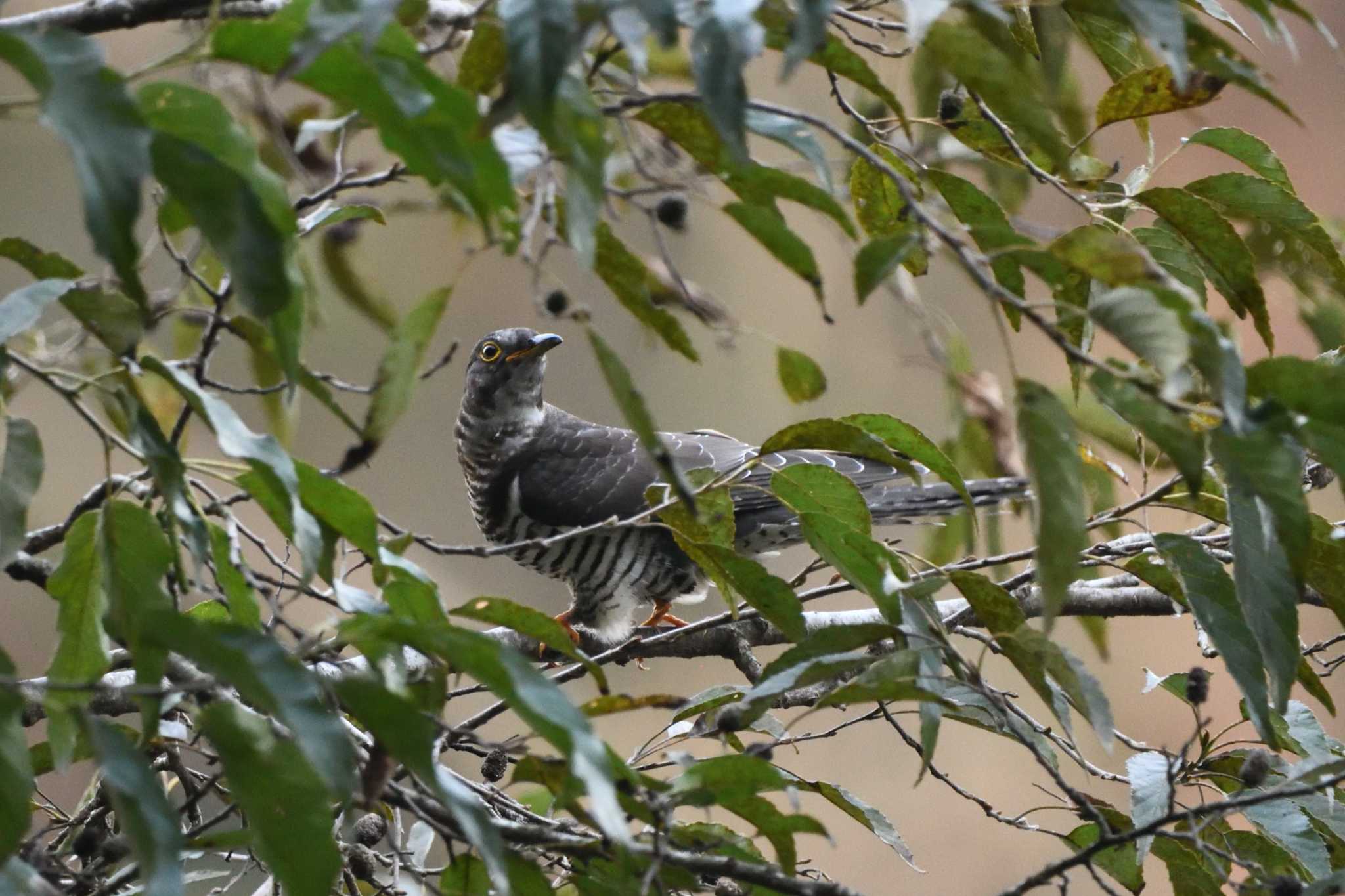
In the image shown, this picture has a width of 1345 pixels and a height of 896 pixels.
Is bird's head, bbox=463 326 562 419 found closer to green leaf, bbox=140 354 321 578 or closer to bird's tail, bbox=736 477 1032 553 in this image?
bird's tail, bbox=736 477 1032 553

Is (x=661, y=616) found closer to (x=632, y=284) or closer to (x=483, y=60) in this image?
(x=632, y=284)

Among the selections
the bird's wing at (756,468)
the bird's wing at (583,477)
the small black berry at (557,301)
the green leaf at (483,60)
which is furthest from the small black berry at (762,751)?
the bird's wing at (583,477)

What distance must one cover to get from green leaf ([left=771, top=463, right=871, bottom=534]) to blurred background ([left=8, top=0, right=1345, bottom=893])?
3.75 metres

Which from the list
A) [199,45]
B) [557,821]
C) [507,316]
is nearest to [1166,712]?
[507,316]

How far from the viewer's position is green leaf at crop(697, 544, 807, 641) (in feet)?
4.74

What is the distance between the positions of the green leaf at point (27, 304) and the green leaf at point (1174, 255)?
3.97ft

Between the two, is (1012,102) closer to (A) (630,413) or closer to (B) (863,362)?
(A) (630,413)

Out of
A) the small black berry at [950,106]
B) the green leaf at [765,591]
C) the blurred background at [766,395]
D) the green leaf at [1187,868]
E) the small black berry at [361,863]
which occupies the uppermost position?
the small black berry at [950,106]

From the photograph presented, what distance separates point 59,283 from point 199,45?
11.8 inches

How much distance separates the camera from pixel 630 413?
96 centimetres

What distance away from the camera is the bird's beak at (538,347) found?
3.62 metres

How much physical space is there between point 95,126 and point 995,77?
0.70m

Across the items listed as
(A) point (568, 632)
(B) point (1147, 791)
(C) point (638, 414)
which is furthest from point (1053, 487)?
(A) point (568, 632)

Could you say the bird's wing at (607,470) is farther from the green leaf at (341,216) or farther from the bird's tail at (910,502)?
the green leaf at (341,216)
